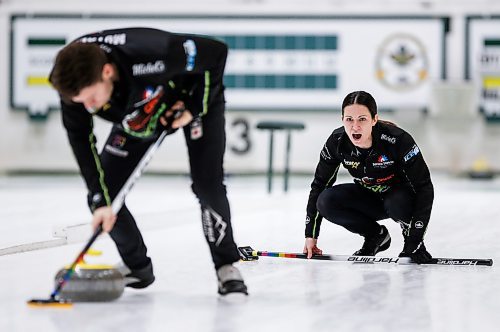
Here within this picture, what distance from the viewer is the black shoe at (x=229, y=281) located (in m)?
2.34

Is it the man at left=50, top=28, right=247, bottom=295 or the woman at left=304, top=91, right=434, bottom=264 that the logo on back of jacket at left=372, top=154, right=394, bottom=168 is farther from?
the man at left=50, top=28, right=247, bottom=295

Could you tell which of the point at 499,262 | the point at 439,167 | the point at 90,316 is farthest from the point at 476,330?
the point at 439,167

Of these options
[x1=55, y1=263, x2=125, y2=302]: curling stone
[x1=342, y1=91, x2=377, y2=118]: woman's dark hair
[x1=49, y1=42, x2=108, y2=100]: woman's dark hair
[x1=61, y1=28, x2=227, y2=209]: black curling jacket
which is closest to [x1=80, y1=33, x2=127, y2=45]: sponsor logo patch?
[x1=61, y1=28, x2=227, y2=209]: black curling jacket

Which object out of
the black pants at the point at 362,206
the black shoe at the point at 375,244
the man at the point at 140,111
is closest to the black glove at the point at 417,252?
the black pants at the point at 362,206

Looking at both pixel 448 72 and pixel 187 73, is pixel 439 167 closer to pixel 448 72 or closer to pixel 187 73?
pixel 448 72

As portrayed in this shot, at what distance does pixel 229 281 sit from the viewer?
92.7 inches

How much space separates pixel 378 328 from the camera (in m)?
2.02

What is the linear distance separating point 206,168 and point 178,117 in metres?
0.18

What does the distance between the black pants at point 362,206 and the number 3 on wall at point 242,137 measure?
484cm

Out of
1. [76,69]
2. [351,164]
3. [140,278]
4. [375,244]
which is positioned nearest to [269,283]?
[140,278]

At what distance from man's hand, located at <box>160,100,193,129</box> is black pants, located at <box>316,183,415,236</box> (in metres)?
1.04

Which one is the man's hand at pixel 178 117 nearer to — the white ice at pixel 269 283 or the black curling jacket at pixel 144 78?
the black curling jacket at pixel 144 78

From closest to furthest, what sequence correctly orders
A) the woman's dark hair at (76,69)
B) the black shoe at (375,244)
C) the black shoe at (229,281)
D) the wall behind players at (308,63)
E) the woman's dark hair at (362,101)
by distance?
the woman's dark hair at (76,69)
the black shoe at (229,281)
the woman's dark hair at (362,101)
the black shoe at (375,244)
the wall behind players at (308,63)

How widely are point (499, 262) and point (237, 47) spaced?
17.4 feet
